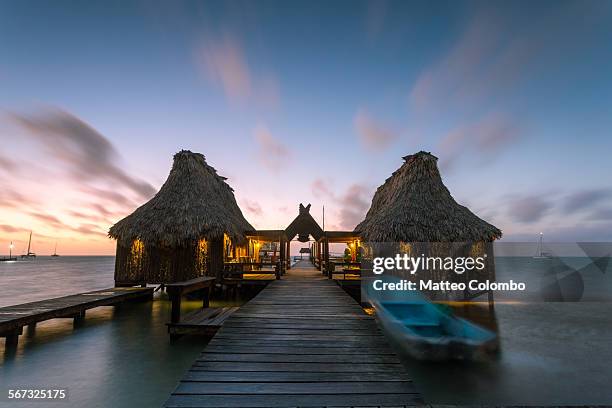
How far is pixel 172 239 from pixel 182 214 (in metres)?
1.40

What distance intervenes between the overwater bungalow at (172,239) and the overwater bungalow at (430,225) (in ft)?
26.9

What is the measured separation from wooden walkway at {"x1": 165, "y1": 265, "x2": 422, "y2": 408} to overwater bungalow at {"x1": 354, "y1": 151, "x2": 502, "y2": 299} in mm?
8547

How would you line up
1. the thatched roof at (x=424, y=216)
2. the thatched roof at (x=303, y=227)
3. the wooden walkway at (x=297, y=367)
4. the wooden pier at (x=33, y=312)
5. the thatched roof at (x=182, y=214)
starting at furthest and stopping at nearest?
the thatched roof at (x=303, y=227) < the thatched roof at (x=182, y=214) < the thatched roof at (x=424, y=216) < the wooden pier at (x=33, y=312) < the wooden walkway at (x=297, y=367)

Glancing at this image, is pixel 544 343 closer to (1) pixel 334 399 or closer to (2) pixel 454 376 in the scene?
(2) pixel 454 376

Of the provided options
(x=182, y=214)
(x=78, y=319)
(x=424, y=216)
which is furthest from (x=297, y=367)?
(x=78, y=319)

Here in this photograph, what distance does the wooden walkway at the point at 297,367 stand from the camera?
3076 millimetres

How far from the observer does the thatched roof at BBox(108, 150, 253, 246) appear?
14078 mm

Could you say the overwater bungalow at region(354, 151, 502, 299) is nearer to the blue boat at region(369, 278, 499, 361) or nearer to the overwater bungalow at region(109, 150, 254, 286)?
the blue boat at region(369, 278, 499, 361)

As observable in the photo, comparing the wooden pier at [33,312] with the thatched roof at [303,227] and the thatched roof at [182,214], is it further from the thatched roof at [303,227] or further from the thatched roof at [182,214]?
the thatched roof at [303,227]

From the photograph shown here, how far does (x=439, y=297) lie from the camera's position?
1505 cm

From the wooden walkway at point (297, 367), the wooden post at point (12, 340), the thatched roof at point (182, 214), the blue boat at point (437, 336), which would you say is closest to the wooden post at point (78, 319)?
the wooden post at point (12, 340)

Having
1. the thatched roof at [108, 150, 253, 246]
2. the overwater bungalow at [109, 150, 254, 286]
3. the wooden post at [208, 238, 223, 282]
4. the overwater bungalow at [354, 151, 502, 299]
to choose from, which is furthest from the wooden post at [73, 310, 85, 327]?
the overwater bungalow at [354, 151, 502, 299]

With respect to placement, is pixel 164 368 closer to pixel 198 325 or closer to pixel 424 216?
pixel 198 325

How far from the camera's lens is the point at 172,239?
14.0 metres
